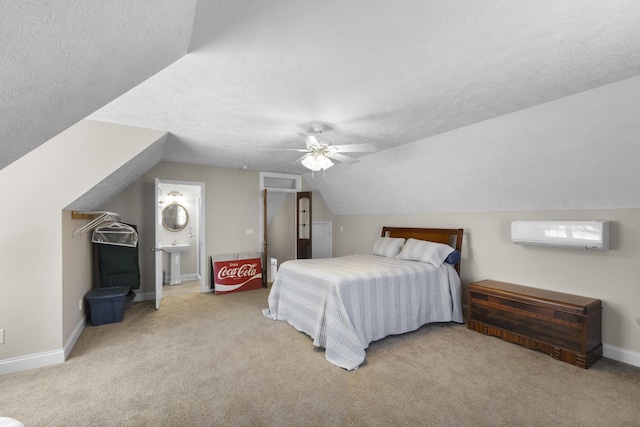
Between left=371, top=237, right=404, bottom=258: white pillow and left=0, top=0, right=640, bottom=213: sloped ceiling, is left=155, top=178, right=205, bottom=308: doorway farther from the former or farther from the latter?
left=371, top=237, right=404, bottom=258: white pillow

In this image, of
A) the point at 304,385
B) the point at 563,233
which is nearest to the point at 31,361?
the point at 304,385

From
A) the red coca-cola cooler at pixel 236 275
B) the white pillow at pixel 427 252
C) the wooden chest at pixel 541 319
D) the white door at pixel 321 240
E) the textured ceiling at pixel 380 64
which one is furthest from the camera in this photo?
the white door at pixel 321 240

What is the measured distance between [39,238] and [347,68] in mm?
3143

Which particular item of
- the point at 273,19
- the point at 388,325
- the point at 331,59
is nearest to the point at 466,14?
the point at 331,59

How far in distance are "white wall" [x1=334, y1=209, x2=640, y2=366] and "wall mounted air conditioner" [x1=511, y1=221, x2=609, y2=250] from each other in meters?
0.16

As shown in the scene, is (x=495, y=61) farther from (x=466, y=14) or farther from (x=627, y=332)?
(x=627, y=332)

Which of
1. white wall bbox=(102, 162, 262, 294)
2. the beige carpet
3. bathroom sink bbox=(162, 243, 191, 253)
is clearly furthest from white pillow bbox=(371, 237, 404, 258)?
bathroom sink bbox=(162, 243, 191, 253)

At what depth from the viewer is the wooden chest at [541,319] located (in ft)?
9.44

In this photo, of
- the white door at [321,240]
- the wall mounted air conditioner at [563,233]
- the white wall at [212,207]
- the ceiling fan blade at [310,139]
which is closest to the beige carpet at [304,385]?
the wall mounted air conditioner at [563,233]

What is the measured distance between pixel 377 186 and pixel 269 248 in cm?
323

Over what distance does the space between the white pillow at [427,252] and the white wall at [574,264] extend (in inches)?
18.1

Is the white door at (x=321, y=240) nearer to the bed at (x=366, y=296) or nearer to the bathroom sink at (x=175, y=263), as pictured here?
the bed at (x=366, y=296)

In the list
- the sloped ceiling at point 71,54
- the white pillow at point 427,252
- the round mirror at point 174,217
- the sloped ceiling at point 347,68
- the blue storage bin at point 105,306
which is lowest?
the blue storage bin at point 105,306

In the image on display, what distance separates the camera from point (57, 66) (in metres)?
1.12
